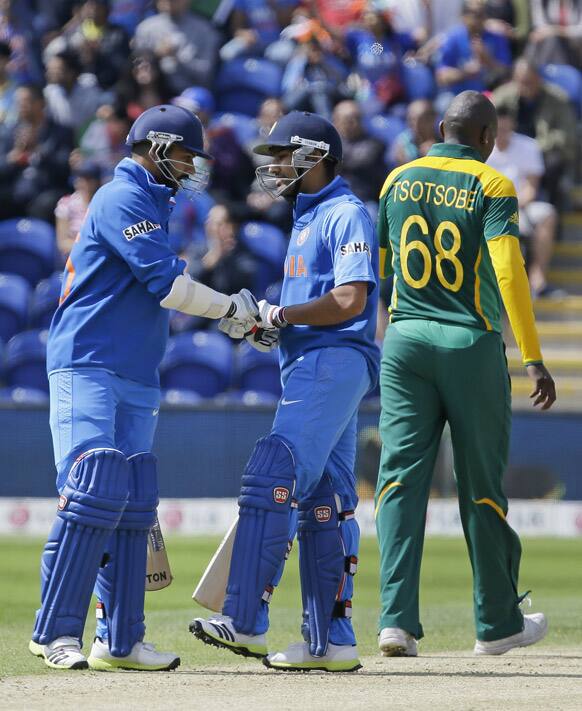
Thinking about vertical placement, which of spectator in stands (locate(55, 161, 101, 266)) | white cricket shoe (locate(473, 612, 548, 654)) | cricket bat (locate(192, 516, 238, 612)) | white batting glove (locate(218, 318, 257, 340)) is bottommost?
white cricket shoe (locate(473, 612, 548, 654))

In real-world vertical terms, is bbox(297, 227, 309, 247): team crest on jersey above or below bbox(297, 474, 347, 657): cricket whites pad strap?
above

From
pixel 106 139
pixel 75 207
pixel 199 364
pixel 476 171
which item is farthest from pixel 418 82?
pixel 476 171

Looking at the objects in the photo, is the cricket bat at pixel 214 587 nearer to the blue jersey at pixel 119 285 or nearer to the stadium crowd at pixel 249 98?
the blue jersey at pixel 119 285

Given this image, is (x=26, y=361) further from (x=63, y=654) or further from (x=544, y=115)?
(x=63, y=654)

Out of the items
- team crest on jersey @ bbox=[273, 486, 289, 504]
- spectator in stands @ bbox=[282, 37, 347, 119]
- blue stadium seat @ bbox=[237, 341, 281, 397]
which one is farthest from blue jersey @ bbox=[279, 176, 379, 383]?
spectator in stands @ bbox=[282, 37, 347, 119]

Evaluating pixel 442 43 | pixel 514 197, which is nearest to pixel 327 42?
pixel 442 43

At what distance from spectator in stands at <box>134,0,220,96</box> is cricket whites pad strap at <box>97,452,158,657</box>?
1195 cm

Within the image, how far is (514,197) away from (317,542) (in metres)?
1.65

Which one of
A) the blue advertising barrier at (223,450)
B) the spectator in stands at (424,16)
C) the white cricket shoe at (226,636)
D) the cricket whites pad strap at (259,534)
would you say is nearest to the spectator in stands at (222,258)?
the blue advertising barrier at (223,450)

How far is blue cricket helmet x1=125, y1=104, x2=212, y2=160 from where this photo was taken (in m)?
5.88

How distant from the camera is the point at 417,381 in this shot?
623cm

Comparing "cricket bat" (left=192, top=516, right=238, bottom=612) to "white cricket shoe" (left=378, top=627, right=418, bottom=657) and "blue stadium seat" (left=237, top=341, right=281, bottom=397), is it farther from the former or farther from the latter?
"blue stadium seat" (left=237, top=341, right=281, bottom=397)

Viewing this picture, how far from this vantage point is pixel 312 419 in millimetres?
5625

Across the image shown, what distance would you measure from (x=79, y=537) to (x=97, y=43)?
13.1 metres
